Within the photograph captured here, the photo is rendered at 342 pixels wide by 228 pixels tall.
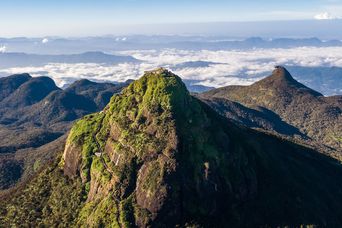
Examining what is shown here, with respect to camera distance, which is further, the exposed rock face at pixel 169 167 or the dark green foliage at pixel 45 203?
the dark green foliage at pixel 45 203

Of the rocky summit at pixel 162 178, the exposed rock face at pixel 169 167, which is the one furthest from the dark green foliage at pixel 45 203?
the exposed rock face at pixel 169 167

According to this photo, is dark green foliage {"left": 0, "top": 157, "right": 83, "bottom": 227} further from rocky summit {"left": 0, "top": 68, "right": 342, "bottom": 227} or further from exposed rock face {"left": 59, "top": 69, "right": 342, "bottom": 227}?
exposed rock face {"left": 59, "top": 69, "right": 342, "bottom": 227}

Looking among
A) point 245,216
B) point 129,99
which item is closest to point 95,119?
point 129,99

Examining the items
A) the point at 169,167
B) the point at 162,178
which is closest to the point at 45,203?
the point at 162,178

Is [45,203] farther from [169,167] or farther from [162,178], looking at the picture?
[169,167]

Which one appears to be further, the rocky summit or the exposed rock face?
the rocky summit

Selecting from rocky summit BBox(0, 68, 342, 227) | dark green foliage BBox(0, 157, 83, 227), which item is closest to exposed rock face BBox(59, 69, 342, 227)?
rocky summit BBox(0, 68, 342, 227)

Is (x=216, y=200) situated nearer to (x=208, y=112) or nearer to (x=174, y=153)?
(x=174, y=153)

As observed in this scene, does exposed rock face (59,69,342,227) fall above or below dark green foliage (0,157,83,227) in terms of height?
above

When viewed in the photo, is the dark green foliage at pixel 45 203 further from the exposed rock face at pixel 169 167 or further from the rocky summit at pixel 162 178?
the exposed rock face at pixel 169 167
